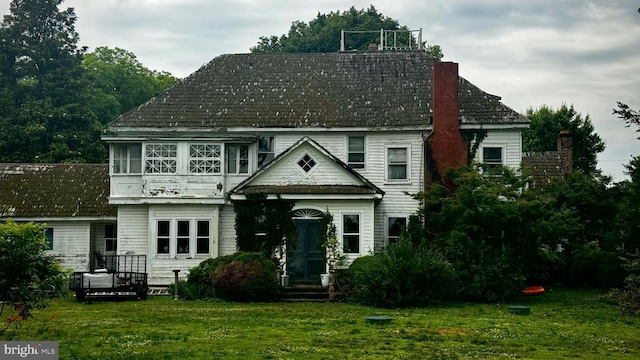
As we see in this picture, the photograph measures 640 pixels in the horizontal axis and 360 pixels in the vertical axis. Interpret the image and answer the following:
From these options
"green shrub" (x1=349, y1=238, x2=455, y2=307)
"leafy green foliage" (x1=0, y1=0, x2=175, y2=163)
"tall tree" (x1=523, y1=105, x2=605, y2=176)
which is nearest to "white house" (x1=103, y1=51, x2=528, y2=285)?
"green shrub" (x1=349, y1=238, x2=455, y2=307)

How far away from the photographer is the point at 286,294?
27.5 meters

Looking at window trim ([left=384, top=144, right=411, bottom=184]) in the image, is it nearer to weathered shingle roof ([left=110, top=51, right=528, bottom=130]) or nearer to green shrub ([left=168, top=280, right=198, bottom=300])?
weathered shingle roof ([left=110, top=51, right=528, bottom=130])

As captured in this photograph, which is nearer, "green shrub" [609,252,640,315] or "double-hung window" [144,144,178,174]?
"green shrub" [609,252,640,315]

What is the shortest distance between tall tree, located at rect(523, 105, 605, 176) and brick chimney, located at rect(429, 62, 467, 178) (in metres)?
28.3

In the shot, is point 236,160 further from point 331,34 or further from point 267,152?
point 331,34

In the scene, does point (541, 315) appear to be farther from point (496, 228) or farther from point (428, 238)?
point (428, 238)

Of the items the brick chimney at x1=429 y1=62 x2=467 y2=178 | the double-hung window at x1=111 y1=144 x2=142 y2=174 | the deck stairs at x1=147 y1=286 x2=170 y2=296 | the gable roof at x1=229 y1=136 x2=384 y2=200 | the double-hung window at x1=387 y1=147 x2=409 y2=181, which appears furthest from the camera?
the double-hung window at x1=387 y1=147 x2=409 y2=181

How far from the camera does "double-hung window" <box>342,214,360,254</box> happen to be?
30.5 meters

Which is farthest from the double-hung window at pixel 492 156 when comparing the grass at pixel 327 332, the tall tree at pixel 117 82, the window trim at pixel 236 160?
the tall tree at pixel 117 82

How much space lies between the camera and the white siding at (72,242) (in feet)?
111

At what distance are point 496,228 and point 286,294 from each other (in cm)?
774

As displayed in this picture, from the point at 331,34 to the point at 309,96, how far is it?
3614 centimetres

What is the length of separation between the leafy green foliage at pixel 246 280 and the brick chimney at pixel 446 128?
9525 mm

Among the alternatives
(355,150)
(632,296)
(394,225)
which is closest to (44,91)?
(355,150)
